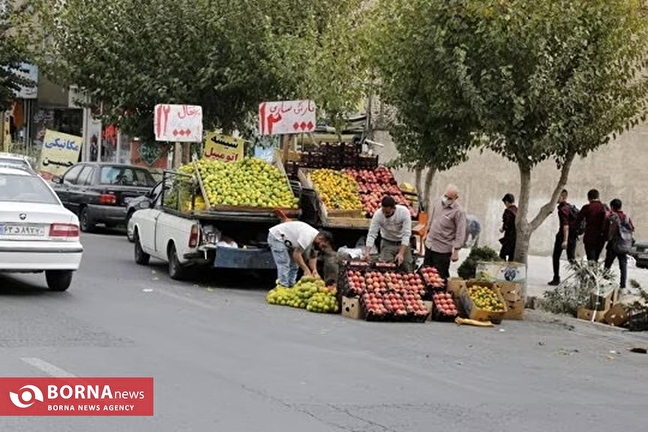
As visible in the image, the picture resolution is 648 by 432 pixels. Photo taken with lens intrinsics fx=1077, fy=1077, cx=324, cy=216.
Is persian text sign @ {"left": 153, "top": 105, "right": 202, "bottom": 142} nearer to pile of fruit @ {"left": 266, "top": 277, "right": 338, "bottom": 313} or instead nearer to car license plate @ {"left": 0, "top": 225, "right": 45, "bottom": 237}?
pile of fruit @ {"left": 266, "top": 277, "right": 338, "bottom": 313}

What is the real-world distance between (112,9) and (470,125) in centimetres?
1332

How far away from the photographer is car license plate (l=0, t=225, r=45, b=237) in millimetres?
12953

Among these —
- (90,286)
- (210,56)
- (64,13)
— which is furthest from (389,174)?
(64,13)

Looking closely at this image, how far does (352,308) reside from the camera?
14109 millimetres

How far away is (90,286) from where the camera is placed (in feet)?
49.6

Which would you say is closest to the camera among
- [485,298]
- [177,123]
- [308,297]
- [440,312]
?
[440,312]

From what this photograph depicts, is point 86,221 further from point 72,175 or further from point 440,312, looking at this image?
point 440,312

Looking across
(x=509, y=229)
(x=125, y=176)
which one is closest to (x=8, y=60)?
(x=125, y=176)

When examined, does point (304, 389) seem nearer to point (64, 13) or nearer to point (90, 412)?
point (90, 412)

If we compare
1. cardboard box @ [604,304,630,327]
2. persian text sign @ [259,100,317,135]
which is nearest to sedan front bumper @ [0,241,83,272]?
persian text sign @ [259,100,317,135]

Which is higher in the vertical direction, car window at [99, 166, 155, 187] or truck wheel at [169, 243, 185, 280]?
car window at [99, 166, 155, 187]

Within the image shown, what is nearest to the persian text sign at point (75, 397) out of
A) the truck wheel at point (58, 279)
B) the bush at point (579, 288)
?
the truck wheel at point (58, 279)

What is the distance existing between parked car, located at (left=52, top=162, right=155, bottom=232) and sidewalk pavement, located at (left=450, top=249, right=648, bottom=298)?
7.70 metres

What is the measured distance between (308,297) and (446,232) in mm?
2441
